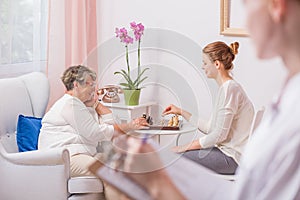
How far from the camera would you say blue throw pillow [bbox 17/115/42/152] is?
2.41m

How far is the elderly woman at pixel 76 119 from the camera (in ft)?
7.32

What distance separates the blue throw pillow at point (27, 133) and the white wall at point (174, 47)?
493 mm

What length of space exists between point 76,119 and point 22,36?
823 millimetres

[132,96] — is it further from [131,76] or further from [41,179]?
[41,179]

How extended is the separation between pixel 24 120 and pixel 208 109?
3.07 ft

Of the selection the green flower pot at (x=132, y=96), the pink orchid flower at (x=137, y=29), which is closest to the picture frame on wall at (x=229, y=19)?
the pink orchid flower at (x=137, y=29)

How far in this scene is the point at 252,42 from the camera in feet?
1.76

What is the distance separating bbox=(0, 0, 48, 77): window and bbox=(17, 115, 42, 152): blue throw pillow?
46 cm

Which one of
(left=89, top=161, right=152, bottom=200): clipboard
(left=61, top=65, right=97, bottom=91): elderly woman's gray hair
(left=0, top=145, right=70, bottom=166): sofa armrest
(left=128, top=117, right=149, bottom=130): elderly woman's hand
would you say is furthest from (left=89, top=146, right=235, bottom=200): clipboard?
(left=61, top=65, right=97, bottom=91): elderly woman's gray hair

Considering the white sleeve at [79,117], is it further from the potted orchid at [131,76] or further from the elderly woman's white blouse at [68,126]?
the potted orchid at [131,76]

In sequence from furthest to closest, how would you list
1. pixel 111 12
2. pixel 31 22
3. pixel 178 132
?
pixel 111 12 → pixel 31 22 → pixel 178 132

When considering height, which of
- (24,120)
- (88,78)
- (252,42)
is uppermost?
(252,42)

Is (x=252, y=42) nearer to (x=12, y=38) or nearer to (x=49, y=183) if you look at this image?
(x=49, y=183)

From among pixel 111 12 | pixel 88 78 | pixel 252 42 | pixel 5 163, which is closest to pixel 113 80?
pixel 111 12
